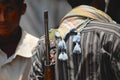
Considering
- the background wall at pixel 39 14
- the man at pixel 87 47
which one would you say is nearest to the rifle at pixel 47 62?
the man at pixel 87 47

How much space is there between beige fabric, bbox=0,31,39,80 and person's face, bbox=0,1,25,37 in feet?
0.48

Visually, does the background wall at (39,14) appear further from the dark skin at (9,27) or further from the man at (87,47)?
the man at (87,47)

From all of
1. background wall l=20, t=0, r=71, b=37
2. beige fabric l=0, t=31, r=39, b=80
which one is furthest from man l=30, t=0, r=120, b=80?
background wall l=20, t=0, r=71, b=37

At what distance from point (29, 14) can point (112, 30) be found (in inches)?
120

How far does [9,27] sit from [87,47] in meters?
0.81

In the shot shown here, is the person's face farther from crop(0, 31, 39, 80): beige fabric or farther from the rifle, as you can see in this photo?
the rifle

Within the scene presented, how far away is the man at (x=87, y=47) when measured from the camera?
3609 mm

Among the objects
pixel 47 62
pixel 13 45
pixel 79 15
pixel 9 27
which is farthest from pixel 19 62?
pixel 79 15

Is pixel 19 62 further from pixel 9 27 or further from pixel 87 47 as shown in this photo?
pixel 87 47

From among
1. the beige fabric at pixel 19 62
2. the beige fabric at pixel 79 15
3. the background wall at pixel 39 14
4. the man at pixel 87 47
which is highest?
the beige fabric at pixel 79 15

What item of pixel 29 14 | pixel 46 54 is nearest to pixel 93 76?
pixel 46 54

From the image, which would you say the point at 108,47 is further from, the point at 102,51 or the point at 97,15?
the point at 97,15

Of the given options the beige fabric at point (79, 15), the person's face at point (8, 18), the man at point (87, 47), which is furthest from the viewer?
the person's face at point (8, 18)

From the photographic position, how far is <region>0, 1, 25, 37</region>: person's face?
4145 millimetres
